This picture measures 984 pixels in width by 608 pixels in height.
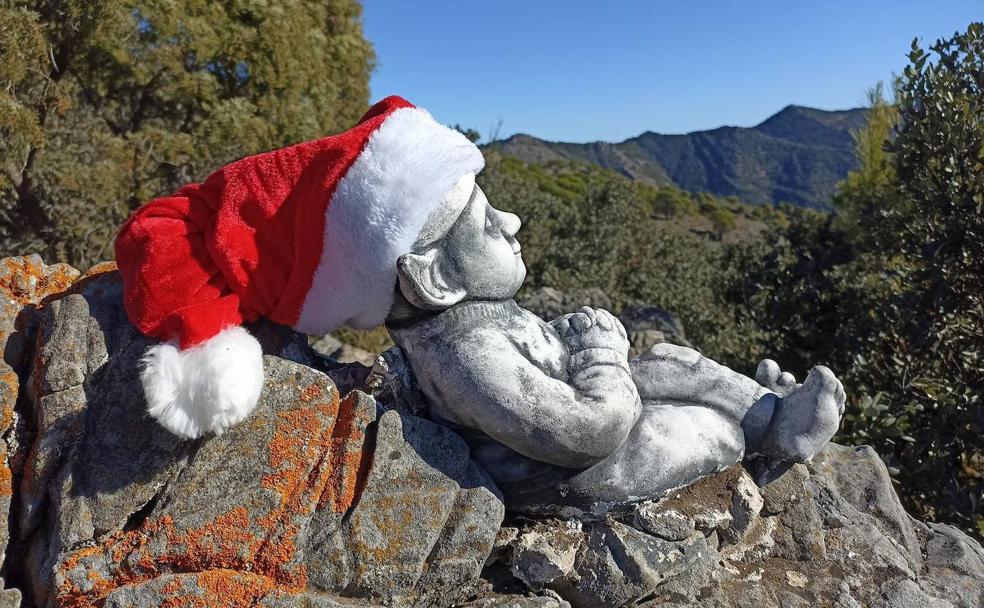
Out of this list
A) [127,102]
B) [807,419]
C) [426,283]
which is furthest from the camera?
[127,102]

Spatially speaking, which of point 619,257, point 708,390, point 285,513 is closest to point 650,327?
point 619,257

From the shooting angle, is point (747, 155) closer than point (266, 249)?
No

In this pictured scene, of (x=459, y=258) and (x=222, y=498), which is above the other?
(x=459, y=258)

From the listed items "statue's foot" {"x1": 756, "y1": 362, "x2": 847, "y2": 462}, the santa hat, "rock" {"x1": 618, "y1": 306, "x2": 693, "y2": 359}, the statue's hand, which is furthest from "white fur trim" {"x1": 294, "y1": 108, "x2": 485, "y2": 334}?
"rock" {"x1": 618, "y1": 306, "x2": 693, "y2": 359}

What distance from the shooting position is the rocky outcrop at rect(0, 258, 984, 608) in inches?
65.5

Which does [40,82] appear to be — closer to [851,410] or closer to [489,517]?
[489,517]

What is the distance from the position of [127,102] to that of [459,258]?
7.51 metres

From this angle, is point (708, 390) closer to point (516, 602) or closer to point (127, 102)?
point (516, 602)

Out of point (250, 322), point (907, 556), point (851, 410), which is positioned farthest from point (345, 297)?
point (851, 410)

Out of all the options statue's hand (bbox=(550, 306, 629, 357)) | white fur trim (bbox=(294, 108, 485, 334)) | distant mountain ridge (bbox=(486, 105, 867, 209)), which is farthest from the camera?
distant mountain ridge (bbox=(486, 105, 867, 209))

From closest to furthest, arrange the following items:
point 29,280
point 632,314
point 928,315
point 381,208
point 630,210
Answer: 1. point 381,208
2. point 29,280
3. point 928,315
4. point 632,314
5. point 630,210

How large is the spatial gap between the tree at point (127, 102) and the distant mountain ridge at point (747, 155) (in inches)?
2880

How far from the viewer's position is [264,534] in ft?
5.59

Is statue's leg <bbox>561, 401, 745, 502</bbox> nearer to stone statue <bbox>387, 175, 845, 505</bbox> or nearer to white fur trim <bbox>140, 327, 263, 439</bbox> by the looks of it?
stone statue <bbox>387, 175, 845, 505</bbox>
